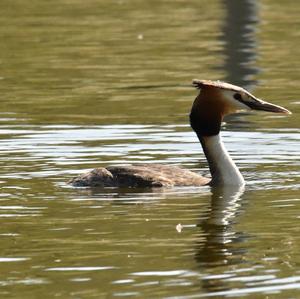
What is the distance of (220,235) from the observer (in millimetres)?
12883

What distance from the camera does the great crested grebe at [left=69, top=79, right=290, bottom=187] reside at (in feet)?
50.0

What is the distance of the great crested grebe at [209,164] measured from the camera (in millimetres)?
15234

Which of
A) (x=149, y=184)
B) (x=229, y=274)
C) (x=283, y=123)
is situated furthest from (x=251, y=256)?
(x=283, y=123)

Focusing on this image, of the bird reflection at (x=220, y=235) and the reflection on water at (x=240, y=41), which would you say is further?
the reflection on water at (x=240, y=41)

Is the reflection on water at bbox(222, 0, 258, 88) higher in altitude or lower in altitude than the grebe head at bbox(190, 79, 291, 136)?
lower

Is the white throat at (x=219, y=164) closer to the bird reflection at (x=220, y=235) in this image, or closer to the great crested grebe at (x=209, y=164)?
the great crested grebe at (x=209, y=164)

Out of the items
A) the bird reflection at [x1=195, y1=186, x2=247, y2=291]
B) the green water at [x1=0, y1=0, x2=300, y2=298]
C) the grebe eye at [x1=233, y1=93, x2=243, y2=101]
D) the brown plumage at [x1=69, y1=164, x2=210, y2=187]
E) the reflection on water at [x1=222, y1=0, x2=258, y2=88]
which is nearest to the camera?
the green water at [x1=0, y1=0, x2=300, y2=298]

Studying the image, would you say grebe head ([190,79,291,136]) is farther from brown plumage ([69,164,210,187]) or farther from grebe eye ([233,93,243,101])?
brown plumage ([69,164,210,187])

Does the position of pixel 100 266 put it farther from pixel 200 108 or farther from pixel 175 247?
pixel 200 108

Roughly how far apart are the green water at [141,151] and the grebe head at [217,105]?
0.68 meters

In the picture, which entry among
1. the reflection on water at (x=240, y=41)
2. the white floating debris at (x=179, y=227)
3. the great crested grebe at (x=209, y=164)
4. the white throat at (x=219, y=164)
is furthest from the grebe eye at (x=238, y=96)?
the reflection on water at (x=240, y=41)

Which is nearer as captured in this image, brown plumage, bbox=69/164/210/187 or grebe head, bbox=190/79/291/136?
brown plumage, bbox=69/164/210/187

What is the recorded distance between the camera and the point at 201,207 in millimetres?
14227

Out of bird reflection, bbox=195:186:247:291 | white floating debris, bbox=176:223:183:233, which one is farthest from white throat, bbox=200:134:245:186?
white floating debris, bbox=176:223:183:233
